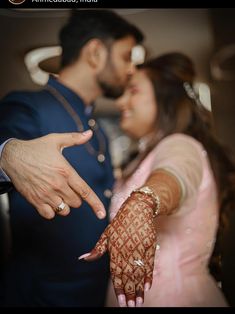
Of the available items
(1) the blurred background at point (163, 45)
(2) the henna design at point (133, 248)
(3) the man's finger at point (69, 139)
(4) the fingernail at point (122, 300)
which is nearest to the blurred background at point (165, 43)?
(1) the blurred background at point (163, 45)

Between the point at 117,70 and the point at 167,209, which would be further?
the point at 117,70

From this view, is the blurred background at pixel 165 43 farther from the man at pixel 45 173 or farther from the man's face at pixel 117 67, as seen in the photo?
the man at pixel 45 173

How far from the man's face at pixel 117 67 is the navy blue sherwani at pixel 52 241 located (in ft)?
0.76

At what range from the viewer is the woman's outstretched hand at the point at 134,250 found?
150cm

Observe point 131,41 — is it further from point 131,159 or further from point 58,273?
point 58,273

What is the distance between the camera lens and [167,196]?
1.50m

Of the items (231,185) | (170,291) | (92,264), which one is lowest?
(170,291)

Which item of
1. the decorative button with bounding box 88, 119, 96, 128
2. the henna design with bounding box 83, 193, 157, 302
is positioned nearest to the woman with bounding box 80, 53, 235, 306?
the henna design with bounding box 83, 193, 157, 302

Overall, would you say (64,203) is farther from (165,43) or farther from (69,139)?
(165,43)

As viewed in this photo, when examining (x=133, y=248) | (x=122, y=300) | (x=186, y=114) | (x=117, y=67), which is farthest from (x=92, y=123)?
(x=122, y=300)

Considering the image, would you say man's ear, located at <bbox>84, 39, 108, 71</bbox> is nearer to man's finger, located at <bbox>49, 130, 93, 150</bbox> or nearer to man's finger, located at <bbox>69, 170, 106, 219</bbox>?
man's finger, located at <bbox>49, 130, 93, 150</bbox>

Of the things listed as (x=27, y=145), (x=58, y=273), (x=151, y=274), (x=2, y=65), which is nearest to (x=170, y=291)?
(x=151, y=274)

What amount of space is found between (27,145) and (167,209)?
54cm

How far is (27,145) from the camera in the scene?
1597 mm
